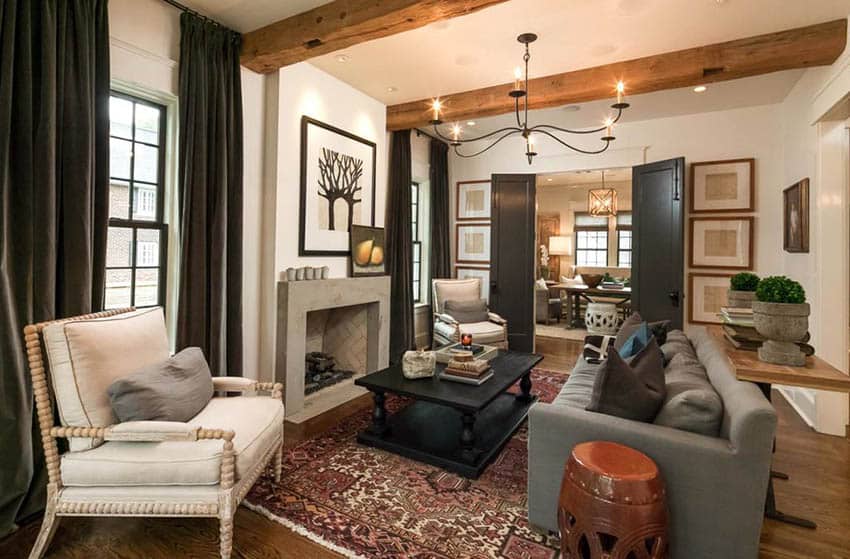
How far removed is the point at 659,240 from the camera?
4.91 metres

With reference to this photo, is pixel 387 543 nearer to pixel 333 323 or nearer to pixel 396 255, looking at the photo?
pixel 333 323

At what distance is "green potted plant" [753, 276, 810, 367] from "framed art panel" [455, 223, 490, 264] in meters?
4.39

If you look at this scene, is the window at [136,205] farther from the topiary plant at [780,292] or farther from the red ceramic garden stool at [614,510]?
the topiary plant at [780,292]

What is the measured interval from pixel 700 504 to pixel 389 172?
4441mm

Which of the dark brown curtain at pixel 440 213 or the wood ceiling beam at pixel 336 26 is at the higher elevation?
the wood ceiling beam at pixel 336 26

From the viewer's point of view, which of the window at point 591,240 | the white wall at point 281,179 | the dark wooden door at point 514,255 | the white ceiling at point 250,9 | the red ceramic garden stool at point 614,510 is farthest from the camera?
the window at point 591,240

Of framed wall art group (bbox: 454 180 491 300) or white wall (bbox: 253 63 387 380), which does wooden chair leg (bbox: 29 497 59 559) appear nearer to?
white wall (bbox: 253 63 387 380)

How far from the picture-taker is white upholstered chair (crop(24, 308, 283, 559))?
5.87 ft

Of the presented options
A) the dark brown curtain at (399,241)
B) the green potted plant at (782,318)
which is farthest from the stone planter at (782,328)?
the dark brown curtain at (399,241)

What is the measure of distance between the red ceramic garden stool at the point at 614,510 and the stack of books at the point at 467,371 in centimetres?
131

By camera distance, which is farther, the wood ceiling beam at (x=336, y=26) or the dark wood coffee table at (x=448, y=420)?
the dark wood coffee table at (x=448, y=420)

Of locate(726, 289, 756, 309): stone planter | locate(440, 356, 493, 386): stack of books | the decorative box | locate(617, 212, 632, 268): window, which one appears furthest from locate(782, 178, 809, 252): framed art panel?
locate(617, 212, 632, 268): window

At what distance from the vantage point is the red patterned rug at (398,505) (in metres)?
1.96

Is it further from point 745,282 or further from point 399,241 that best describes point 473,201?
point 745,282
